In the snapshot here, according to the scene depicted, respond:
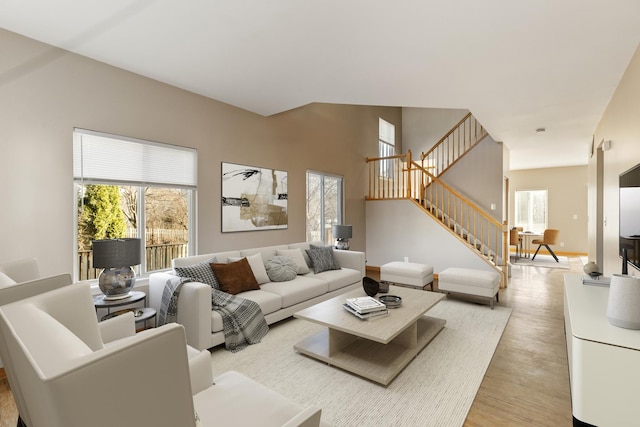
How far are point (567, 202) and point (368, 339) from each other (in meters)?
9.53

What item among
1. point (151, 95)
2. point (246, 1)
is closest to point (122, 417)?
point (246, 1)

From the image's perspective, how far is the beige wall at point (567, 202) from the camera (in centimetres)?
905

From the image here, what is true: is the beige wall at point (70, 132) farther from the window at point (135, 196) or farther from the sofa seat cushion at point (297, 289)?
the sofa seat cushion at point (297, 289)

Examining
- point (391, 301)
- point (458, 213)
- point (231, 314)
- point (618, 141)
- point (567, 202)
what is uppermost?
point (618, 141)

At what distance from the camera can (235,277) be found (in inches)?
136

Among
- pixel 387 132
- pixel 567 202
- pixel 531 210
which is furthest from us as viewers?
pixel 531 210

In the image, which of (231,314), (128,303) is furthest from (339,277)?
(128,303)

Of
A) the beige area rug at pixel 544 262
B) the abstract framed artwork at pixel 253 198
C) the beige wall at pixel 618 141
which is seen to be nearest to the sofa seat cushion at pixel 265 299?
the abstract framed artwork at pixel 253 198

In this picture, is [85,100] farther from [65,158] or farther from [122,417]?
[122,417]

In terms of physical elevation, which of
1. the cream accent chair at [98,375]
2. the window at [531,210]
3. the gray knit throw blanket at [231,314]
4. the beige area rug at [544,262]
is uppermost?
the window at [531,210]

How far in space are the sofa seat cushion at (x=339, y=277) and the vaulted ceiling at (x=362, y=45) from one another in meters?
2.39

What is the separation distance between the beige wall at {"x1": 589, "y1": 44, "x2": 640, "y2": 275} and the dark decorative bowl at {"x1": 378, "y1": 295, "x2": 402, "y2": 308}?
2.02 meters

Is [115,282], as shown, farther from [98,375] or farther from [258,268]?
[98,375]

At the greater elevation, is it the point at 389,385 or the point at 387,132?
the point at 387,132
